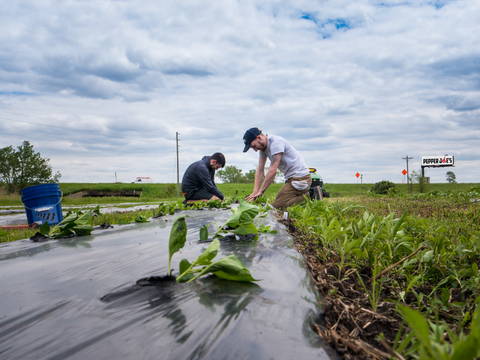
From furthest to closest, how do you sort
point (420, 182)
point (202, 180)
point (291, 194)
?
point (420, 182)
point (202, 180)
point (291, 194)

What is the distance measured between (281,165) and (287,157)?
28cm

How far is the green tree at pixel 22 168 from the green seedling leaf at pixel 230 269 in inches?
1312

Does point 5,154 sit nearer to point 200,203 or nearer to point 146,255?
point 200,203

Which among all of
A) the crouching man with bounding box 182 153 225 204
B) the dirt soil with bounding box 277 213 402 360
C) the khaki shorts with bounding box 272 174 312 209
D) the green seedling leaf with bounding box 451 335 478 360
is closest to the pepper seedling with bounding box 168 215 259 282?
the dirt soil with bounding box 277 213 402 360

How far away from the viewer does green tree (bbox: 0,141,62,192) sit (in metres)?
27.9

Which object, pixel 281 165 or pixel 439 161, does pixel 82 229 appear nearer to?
pixel 281 165

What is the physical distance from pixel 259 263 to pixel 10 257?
172 cm

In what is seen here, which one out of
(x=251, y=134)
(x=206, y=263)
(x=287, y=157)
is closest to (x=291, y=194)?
(x=287, y=157)

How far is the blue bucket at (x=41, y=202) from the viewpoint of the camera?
4934mm

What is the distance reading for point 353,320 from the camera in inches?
40.2

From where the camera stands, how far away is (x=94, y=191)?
30.9 m

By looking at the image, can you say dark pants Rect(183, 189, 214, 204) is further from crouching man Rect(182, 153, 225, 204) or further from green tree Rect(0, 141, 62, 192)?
green tree Rect(0, 141, 62, 192)

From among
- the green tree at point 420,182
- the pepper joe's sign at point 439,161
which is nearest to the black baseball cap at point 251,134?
the green tree at point 420,182

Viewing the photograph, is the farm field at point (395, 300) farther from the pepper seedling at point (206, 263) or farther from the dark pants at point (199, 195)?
the dark pants at point (199, 195)
